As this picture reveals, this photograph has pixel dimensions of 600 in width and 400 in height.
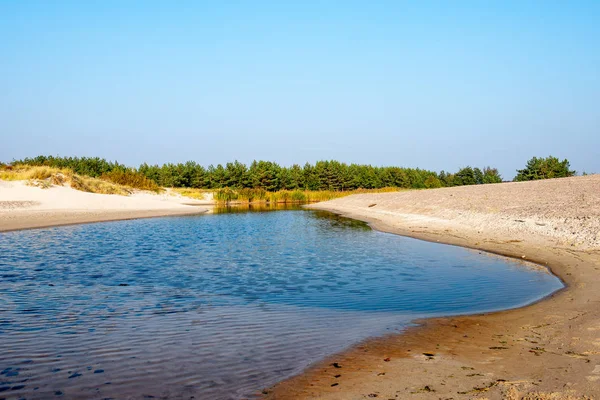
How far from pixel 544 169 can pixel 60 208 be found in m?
73.1

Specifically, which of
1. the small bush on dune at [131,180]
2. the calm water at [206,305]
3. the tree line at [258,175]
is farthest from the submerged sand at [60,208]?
the tree line at [258,175]

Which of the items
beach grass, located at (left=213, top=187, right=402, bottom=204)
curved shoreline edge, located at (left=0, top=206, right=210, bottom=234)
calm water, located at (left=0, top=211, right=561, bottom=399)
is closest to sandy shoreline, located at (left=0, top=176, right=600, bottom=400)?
calm water, located at (left=0, top=211, right=561, bottom=399)

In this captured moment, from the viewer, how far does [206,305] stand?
9914 mm

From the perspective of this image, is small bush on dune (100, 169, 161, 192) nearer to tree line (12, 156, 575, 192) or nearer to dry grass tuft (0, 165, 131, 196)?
dry grass tuft (0, 165, 131, 196)

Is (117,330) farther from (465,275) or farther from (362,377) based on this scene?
(465,275)

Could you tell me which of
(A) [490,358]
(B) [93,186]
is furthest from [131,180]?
(A) [490,358]

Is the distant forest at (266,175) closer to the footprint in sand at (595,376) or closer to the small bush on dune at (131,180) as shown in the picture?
the small bush on dune at (131,180)

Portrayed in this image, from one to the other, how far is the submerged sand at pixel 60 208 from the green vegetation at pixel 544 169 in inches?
2332

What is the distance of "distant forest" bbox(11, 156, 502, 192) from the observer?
100125 mm

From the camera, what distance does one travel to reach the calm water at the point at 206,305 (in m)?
5.97

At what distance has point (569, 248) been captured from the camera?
1572 centimetres

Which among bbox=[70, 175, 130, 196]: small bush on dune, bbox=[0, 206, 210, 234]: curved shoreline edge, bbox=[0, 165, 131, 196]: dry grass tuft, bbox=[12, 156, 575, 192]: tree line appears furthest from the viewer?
bbox=[12, 156, 575, 192]: tree line

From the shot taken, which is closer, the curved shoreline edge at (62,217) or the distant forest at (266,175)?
the curved shoreline edge at (62,217)

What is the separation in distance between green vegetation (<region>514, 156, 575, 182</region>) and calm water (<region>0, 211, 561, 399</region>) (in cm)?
6750
